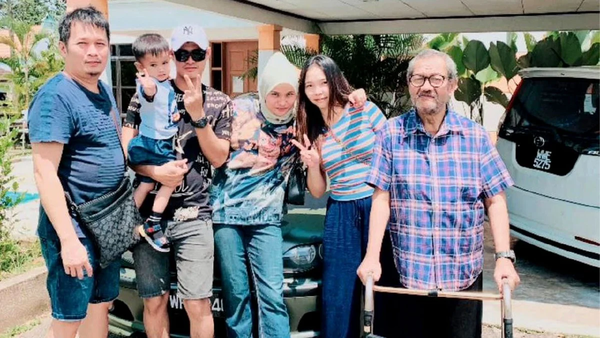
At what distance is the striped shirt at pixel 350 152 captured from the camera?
2.88m

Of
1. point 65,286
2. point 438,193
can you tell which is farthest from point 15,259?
point 438,193

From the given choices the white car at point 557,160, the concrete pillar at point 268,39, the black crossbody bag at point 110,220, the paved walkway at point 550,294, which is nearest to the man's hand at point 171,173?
the black crossbody bag at point 110,220

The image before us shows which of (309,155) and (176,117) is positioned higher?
(176,117)

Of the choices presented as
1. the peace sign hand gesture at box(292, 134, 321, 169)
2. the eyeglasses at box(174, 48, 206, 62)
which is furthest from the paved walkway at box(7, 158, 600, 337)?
the eyeglasses at box(174, 48, 206, 62)

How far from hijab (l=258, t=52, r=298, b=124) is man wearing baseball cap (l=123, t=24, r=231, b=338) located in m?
0.21

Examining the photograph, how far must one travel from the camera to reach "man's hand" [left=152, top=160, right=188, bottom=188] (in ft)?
9.10

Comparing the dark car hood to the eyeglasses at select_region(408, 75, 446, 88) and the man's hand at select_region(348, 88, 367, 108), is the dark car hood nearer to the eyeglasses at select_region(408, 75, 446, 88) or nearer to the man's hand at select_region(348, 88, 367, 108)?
the man's hand at select_region(348, 88, 367, 108)

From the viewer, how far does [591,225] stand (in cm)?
464

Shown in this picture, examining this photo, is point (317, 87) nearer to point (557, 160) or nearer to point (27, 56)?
point (557, 160)

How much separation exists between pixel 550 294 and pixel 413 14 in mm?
6194

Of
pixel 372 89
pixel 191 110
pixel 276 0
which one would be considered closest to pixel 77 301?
pixel 191 110

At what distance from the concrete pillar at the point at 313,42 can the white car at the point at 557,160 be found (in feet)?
19.7

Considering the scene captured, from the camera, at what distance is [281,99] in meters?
2.91

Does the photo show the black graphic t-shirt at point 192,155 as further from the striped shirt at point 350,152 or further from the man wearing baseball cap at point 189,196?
the striped shirt at point 350,152
